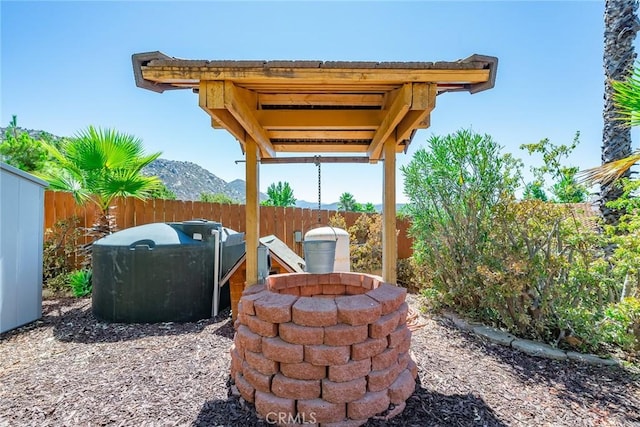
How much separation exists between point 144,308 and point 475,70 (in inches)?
157

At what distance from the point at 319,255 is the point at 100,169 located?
4476 mm

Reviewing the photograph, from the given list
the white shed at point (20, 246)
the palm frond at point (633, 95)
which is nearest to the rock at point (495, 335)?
the palm frond at point (633, 95)

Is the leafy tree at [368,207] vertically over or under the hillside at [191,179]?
under

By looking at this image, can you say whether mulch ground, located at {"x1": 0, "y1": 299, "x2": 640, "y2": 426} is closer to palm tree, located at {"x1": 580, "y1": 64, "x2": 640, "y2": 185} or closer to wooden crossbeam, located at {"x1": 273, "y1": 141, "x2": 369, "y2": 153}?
palm tree, located at {"x1": 580, "y1": 64, "x2": 640, "y2": 185}

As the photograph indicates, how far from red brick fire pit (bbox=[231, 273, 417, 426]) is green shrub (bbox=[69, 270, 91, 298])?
4.24m

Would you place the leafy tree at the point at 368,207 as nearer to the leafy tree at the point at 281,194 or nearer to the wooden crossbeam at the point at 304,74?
the leafy tree at the point at 281,194

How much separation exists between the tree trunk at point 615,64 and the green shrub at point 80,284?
786 centimetres

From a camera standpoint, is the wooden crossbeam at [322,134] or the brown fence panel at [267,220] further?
the brown fence panel at [267,220]

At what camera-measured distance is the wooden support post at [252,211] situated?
2344 mm

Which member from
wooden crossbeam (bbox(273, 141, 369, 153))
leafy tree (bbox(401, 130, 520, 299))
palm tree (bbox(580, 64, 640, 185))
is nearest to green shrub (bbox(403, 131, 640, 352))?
leafy tree (bbox(401, 130, 520, 299))

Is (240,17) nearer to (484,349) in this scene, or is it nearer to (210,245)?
(210,245)

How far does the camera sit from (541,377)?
7.43ft

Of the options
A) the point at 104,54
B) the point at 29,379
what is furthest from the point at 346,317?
the point at 104,54

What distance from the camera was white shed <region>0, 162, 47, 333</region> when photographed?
10.4 feet
